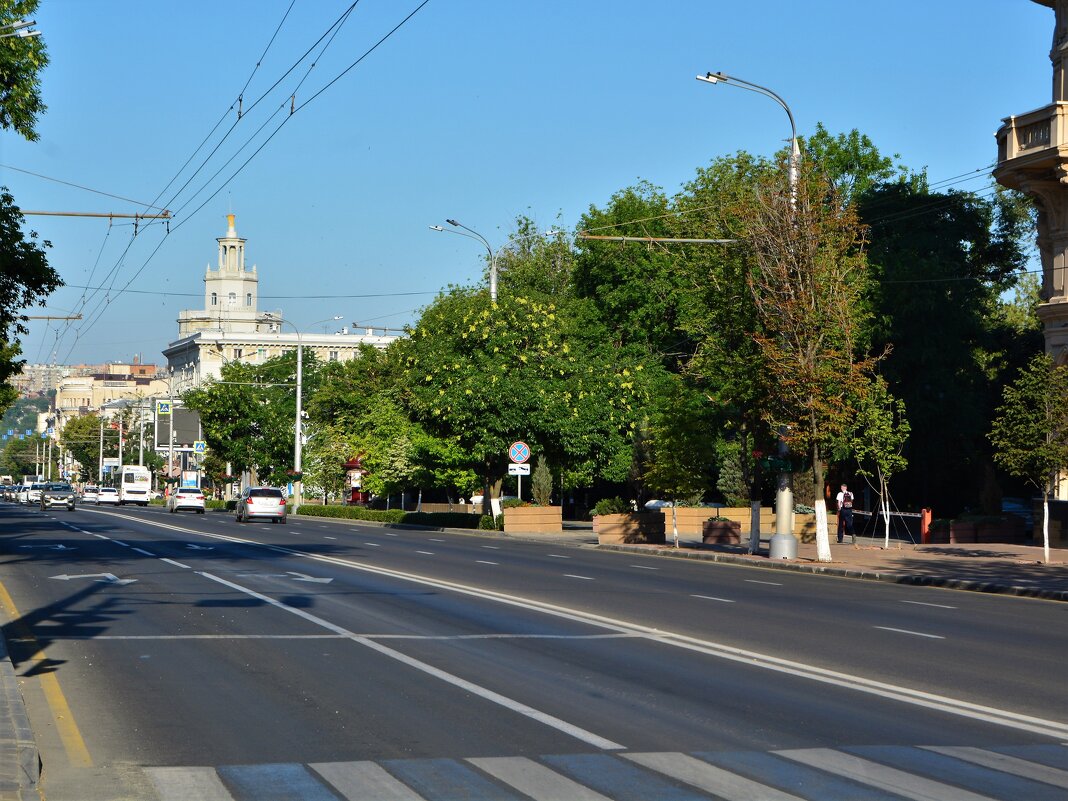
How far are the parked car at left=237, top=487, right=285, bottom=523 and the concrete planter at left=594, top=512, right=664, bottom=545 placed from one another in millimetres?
20074

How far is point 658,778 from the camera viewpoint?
8.17 meters

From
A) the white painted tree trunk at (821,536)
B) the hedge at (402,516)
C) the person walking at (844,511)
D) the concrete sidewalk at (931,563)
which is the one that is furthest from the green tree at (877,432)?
the hedge at (402,516)

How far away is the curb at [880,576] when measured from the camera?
79.8 feet

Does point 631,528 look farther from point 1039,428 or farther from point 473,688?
point 473,688

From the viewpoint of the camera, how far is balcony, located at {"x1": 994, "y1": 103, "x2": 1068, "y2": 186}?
120 feet

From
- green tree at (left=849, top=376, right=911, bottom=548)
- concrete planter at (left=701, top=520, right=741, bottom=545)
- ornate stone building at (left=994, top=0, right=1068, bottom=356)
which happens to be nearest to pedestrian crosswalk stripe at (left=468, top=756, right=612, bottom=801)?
green tree at (left=849, top=376, right=911, bottom=548)

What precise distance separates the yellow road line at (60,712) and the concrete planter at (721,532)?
28.2 metres

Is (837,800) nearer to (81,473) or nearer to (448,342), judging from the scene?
(448,342)

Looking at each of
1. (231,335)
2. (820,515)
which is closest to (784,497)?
(820,515)

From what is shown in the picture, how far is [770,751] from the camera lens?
905 centimetres

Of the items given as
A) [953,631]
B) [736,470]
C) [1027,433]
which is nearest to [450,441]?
[736,470]

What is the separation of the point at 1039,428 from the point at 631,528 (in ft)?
54.7

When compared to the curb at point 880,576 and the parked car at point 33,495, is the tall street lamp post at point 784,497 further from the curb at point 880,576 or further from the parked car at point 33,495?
the parked car at point 33,495

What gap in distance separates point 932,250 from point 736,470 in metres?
11.8
